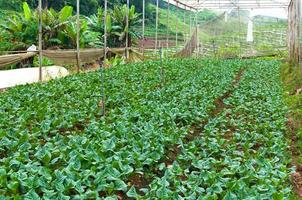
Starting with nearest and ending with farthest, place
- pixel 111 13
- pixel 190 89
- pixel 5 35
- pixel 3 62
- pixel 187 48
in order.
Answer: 1. pixel 190 89
2. pixel 3 62
3. pixel 5 35
4. pixel 111 13
5. pixel 187 48

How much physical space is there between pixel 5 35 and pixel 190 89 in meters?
11.2

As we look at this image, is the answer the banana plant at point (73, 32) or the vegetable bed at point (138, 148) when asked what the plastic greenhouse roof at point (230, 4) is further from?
the vegetable bed at point (138, 148)

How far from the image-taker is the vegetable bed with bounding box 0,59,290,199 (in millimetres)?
3963

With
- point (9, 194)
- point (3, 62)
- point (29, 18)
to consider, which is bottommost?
point (9, 194)

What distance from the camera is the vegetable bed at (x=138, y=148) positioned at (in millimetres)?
3963

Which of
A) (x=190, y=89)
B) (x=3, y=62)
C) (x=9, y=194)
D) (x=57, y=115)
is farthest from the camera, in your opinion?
(x=3, y=62)

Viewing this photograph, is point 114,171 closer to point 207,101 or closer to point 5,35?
point 207,101

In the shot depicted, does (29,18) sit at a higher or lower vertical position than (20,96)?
higher

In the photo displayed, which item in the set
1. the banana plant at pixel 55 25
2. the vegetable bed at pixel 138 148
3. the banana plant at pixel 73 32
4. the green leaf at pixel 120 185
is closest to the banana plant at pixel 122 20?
the banana plant at pixel 73 32

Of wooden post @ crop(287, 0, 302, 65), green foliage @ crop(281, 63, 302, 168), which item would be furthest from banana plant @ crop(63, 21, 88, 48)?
green foliage @ crop(281, 63, 302, 168)

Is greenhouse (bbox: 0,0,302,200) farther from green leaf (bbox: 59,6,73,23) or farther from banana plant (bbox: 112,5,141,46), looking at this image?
banana plant (bbox: 112,5,141,46)

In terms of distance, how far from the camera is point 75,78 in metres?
12.6

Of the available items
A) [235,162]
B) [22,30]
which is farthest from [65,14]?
[235,162]

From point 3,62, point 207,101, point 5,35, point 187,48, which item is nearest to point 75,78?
point 3,62
